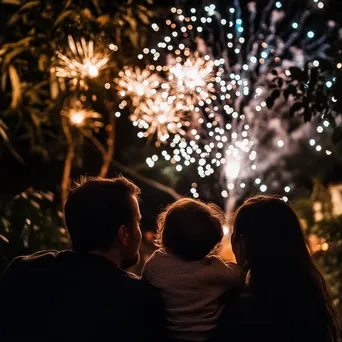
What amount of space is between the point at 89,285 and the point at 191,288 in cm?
39

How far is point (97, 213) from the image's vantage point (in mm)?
2547

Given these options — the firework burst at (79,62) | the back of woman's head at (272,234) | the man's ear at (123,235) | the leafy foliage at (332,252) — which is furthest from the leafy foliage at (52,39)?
the back of woman's head at (272,234)

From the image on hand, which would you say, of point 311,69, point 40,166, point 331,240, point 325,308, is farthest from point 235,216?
point 40,166

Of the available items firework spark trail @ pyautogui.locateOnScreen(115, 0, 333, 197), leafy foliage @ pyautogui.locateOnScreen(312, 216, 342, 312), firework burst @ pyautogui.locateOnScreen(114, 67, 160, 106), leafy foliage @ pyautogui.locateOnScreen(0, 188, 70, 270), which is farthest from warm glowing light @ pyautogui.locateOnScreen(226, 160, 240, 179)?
leafy foliage @ pyautogui.locateOnScreen(0, 188, 70, 270)

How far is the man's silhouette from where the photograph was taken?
7.84 feet

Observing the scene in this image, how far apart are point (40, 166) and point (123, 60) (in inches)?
145

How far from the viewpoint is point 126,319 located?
2.38 metres

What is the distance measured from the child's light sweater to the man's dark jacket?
108 millimetres

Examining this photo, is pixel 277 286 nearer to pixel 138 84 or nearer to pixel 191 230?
pixel 191 230

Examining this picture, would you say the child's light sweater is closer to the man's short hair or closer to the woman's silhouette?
the woman's silhouette

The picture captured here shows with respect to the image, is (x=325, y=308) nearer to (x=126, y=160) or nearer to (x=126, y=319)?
(x=126, y=319)

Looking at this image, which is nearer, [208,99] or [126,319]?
[126,319]

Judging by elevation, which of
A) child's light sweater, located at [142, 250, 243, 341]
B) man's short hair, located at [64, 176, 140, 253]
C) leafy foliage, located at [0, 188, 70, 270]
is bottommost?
leafy foliage, located at [0, 188, 70, 270]

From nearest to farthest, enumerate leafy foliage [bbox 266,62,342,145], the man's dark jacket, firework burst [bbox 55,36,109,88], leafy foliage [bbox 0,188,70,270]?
the man's dark jacket, leafy foliage [bbox 266,62,342,145], leafy foliage [bbox 0,188,70,270], firework burst [bbox 55,36,109,88]
